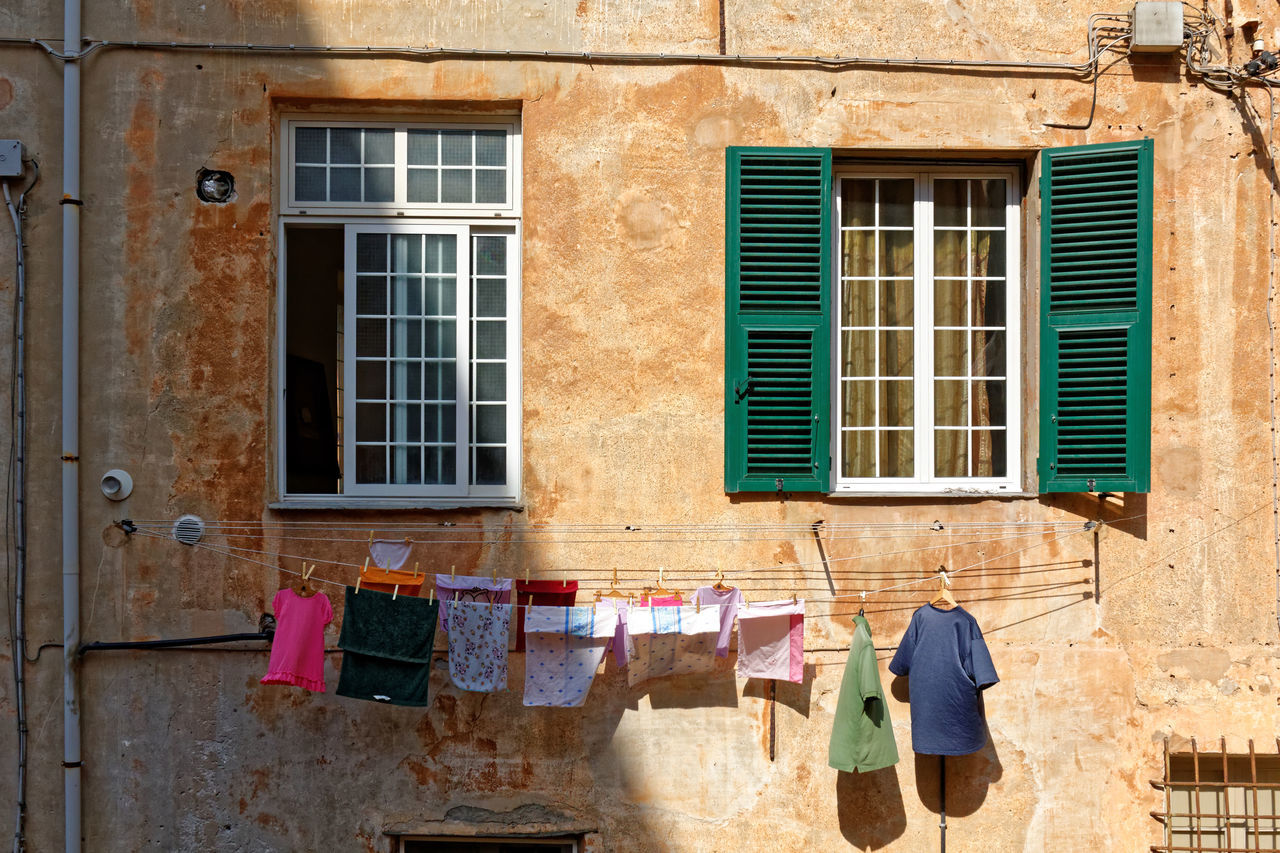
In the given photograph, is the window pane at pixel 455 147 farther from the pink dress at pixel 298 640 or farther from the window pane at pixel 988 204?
the window pane at pixel 988 204

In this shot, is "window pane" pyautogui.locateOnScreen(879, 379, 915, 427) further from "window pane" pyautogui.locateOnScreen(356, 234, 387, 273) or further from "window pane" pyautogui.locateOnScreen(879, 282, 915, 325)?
"window pane" pyautogui.locateOnScreen(356, 234, 387, 273)

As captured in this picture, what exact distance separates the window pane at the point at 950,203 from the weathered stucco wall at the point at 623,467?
29cm

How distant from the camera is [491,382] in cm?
609

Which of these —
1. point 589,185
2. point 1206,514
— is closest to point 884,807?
point 1206,514

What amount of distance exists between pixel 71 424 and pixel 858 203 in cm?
426

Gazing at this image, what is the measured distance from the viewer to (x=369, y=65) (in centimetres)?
591

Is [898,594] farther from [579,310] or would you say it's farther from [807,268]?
[579,310]

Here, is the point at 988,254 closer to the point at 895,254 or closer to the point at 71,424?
the point at 895,254

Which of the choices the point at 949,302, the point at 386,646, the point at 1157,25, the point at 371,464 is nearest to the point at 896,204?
the point at 949,302

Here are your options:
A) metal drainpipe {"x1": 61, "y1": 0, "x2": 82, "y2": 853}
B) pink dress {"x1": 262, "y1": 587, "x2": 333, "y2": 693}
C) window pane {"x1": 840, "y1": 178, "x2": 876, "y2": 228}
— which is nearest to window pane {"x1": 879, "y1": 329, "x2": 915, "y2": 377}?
window pane {"x1": 840, "y1": 178, "x2": 876, "y2": 228}

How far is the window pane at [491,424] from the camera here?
19.9ft

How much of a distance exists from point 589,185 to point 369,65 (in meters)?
1.30

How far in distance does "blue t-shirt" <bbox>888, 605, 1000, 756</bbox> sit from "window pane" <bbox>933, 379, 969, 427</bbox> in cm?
108

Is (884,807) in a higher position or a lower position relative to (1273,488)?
lower
